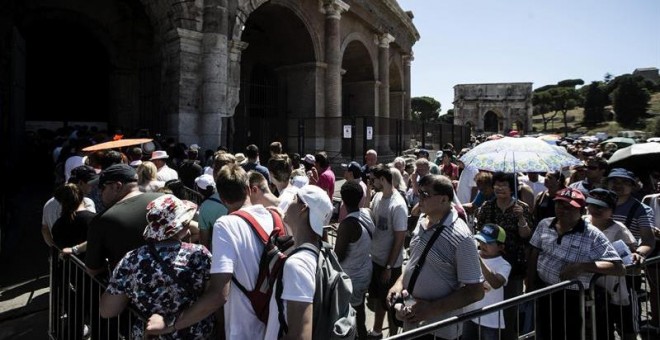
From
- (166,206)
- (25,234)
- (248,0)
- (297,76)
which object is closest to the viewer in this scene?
(166,206)

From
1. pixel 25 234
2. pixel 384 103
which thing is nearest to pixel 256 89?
pixel 384 103

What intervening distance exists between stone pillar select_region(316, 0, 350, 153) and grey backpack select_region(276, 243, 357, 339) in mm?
16747

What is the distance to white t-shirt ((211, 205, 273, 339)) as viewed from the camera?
2580 mm

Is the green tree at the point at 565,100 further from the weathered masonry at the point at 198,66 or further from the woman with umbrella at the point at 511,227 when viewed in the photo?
the woman with umbrella at the point at 511,227

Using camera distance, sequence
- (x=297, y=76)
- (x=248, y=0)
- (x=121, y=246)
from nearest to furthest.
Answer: (x=121, y=246)
(x=248, y=0)
(x=297, y=76)

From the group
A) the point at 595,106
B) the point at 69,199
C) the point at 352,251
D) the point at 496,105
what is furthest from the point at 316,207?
the point at 595,106

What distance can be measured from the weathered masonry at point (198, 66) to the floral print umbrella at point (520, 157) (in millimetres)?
8714

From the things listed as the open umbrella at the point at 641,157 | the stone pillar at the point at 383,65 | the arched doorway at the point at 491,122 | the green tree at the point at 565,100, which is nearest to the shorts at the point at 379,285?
the open umbrella at the point at 641,157

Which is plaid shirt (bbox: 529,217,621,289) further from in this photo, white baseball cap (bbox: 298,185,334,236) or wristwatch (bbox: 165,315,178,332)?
wristwatch (bbox: 165,315,178,332)

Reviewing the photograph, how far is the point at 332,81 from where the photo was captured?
1928 centimetres

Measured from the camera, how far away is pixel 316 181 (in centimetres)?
730

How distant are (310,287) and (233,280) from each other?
2.05ft

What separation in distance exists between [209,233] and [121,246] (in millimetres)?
1333

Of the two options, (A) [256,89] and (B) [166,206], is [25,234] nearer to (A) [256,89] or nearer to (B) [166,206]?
(B) [166,206]
